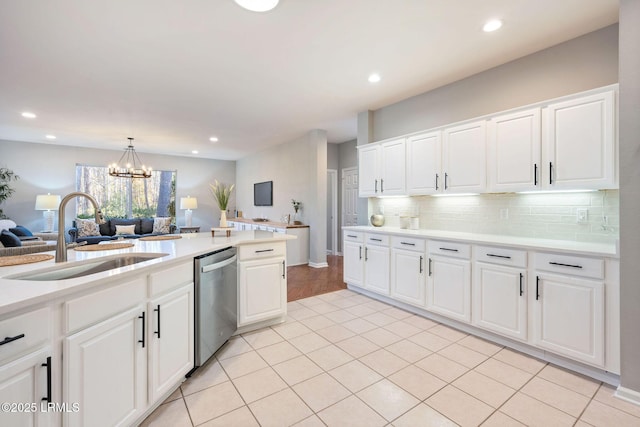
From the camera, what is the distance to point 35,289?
1.10 metres

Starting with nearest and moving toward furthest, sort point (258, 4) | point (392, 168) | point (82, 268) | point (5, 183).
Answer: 1. point (82, 268)
2. point (258, 4)
3. point (392, 168)
4. point (5, 183)

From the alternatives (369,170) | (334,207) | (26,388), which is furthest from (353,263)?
(26,388)

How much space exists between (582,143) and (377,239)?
6.87ft

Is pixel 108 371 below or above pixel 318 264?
above

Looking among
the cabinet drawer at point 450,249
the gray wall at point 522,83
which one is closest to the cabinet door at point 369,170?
the gray wall at point 522,83

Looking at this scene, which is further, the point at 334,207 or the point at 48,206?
the point at 334,207

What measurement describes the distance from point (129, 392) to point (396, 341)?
80.2 inches

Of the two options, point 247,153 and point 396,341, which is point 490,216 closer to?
point 396,341

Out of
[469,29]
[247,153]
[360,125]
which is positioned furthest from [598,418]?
[247,153]

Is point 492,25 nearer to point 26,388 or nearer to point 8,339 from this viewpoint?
point 8,339

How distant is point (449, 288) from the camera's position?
282 cm

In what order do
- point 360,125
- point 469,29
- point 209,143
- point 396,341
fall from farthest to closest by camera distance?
point 209,143 → point 360,125 → point 396,341 → point 469,29

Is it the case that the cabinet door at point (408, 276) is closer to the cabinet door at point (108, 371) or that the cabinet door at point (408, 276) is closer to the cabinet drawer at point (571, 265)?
the cabinet drawer at point (571, 265)

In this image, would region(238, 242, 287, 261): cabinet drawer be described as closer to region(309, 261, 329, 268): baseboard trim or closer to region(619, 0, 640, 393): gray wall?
region(619, 0, 640, 393): gray wall
